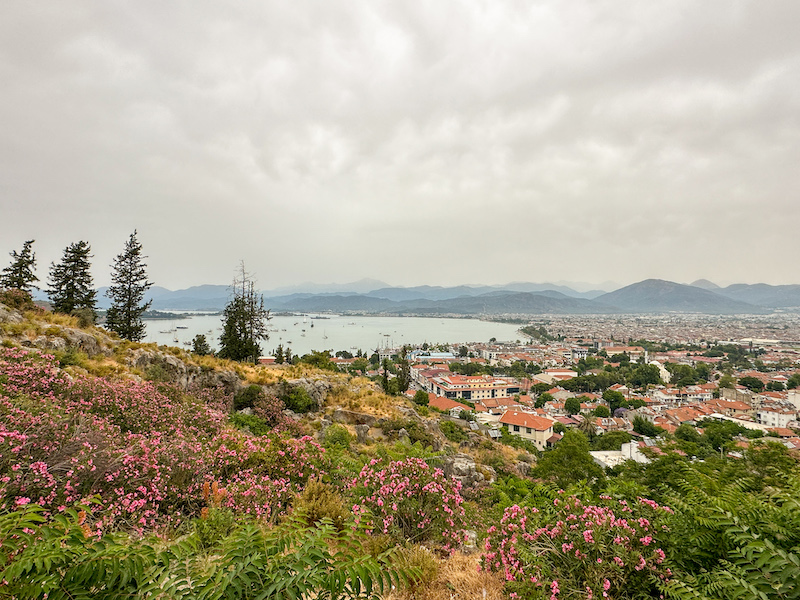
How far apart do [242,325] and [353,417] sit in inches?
460

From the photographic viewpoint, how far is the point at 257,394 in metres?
12.2

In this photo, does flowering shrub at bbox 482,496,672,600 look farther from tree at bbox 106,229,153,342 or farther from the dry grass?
tree at bbox 106,229,153,342

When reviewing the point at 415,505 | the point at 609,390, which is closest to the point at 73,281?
the point at 415,505

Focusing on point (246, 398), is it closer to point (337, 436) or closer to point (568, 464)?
point (337, 436)

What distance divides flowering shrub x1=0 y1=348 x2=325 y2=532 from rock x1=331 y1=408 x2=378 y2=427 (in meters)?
7.52

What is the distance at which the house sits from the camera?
3284 centimetres

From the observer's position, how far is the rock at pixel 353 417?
43.9 feet

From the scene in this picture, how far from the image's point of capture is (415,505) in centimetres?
385

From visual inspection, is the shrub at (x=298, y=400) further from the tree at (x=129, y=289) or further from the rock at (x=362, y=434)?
the tree at (x=129, y=289)

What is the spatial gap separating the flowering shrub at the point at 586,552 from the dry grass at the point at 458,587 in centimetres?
20

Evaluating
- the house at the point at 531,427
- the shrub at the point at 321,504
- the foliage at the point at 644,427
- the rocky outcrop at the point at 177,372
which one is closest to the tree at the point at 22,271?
the rocky outcrop at the point at 177,372

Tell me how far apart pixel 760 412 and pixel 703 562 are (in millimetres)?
56575

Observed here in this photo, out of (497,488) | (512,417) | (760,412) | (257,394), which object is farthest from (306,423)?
(760,412)

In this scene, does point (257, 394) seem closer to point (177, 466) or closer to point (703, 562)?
point (177, 466)
